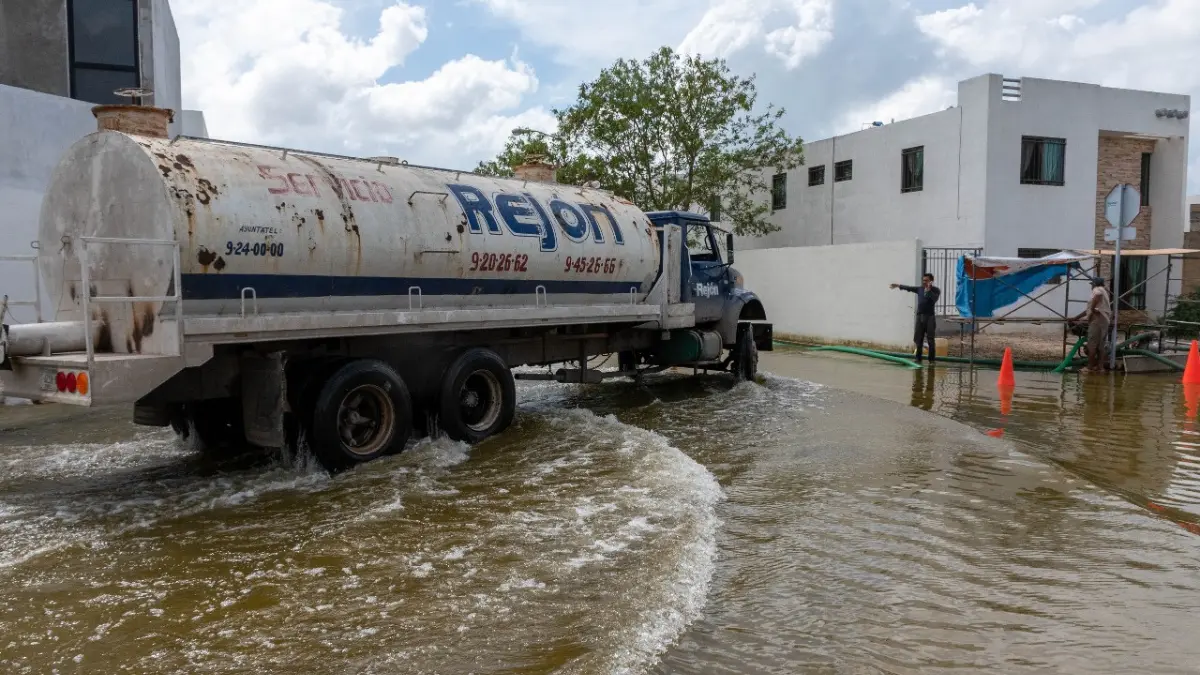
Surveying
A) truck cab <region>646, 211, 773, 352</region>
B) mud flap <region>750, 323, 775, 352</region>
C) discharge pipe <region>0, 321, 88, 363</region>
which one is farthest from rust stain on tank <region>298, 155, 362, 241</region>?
mud flap <region>750, 323, 775, 352</region>

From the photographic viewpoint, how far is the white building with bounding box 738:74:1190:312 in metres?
21.8

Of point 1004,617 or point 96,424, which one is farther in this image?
point 96,424

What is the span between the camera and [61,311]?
750 cm

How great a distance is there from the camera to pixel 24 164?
12375 mm

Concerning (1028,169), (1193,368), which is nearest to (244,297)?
(1193,368)

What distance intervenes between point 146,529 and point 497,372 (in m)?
4.03

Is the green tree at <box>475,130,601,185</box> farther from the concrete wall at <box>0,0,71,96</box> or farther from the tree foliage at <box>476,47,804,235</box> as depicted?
the concrete wall at <box>0,0,71,96</box>

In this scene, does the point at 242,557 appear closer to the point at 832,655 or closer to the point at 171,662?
the point at 171,662

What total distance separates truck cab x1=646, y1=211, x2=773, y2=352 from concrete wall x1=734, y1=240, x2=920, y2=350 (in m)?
5.69

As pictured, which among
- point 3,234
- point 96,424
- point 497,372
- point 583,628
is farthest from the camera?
point 3,234

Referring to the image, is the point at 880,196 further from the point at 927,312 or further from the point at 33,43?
the point at 33,43

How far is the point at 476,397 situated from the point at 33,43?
37.6 ft

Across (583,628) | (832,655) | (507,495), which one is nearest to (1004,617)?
(832,655)

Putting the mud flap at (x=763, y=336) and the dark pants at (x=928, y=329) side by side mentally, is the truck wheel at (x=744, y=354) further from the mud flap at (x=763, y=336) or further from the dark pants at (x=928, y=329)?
the dark pants at (x=928, y=329)
